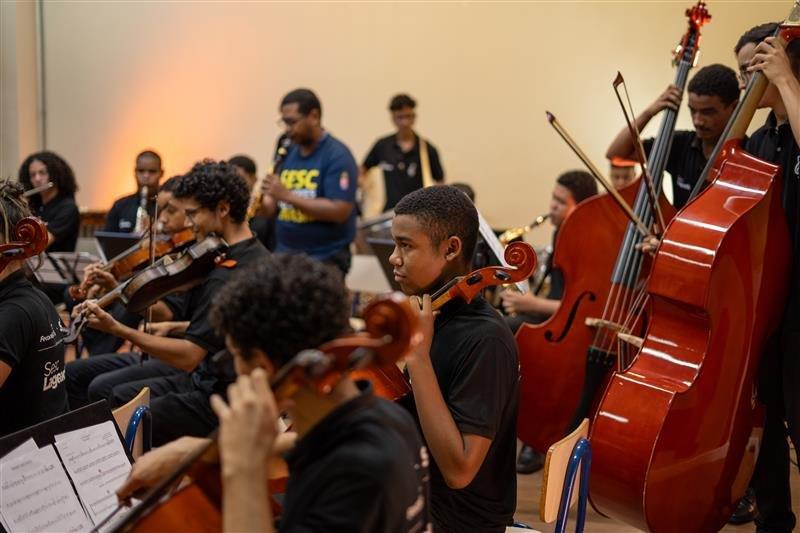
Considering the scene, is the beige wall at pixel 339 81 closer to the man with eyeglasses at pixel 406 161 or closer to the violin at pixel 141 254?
the man with eyeglasses at pixel 406 161

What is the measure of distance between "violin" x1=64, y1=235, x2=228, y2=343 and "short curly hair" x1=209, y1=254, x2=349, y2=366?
4.99ft

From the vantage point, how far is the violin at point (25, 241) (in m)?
2.19

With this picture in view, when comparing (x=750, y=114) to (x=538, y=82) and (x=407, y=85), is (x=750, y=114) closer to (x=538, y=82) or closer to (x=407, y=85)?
(x=538, y=82)

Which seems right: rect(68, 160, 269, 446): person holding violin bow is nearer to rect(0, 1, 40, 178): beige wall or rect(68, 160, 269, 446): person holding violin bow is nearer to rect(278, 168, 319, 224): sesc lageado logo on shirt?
rect(278, 168, 319, 224): sesc lageado logo on shirt

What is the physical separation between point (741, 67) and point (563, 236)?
2.59 feet

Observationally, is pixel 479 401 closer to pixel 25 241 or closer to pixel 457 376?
pixel 457 376

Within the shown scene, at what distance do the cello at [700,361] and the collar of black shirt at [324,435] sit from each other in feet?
3.99

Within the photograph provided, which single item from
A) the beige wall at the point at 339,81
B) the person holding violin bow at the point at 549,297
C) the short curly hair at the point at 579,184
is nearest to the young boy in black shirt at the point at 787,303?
the person holding violin bow at the point at 549,297

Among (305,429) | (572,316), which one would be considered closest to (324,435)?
(305,429)

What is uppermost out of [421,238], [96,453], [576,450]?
[421,238]

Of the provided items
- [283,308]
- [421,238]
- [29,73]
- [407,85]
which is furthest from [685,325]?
[29,73]

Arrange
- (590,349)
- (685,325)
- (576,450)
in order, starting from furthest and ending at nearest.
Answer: (590,349), (685,325), (576,450)

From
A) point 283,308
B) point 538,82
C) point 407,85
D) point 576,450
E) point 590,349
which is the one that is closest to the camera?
point 283,308

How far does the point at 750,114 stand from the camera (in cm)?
246
